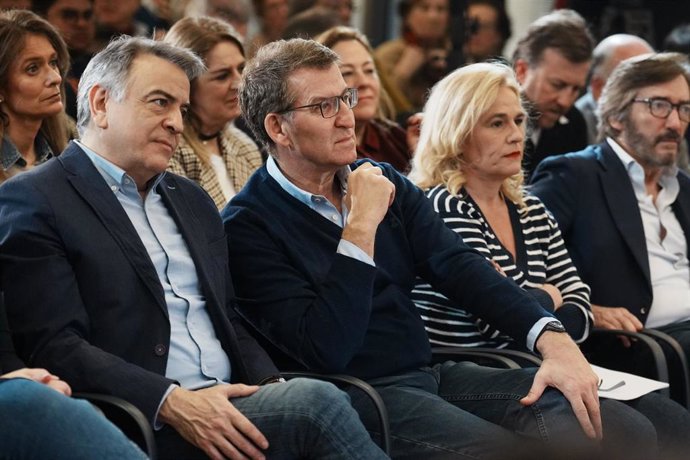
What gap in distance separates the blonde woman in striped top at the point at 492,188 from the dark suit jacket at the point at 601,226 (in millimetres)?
319

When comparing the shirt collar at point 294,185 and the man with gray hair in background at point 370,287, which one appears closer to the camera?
the man with gray hair in background at point 370,287

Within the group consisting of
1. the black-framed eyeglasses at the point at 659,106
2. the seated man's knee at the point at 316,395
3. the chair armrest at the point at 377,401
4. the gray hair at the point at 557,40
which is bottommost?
the chair armrest at the point at 377,401

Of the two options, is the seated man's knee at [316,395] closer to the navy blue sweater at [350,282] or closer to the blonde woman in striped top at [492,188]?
the navy blue sweater at [350,282]

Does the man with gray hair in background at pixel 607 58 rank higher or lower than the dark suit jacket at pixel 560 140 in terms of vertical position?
higher

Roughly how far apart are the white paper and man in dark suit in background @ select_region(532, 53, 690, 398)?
19.4 inches

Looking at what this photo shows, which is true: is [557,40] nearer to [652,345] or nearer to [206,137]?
[206,137]

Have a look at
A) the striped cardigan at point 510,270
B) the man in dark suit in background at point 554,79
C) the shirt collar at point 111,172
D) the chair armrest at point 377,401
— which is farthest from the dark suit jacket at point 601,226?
the shirt collar at point 111,172

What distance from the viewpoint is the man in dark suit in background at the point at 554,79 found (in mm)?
4742

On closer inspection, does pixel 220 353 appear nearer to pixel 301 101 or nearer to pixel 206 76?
pixel 301 101

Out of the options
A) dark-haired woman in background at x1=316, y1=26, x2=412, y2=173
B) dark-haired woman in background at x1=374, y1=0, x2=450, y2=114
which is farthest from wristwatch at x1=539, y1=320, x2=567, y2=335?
dark-haired woman in background at x1=374, y1=0, x2=450, y2=114

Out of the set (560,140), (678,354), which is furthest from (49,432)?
(560,140)

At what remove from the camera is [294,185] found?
2.95 meters

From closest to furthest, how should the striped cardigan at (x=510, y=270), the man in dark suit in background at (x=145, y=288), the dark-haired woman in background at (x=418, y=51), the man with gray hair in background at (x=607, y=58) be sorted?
the man in dark suit in background at (x=145, y=288), the striped cardigan at (x=510, y=270), the man with gray hair in background at (x=607, y=58), the dark-haired woman in background at (x=418, y=51)

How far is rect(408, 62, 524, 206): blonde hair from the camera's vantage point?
343cm
